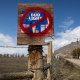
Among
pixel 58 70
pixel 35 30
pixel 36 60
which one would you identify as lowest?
pixel 58 70

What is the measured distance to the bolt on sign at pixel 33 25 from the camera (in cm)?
220

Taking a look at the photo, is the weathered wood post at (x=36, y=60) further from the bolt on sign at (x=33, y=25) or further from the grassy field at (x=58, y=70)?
the grassy field at (x=58, y=70)

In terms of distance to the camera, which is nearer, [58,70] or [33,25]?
[33,25]

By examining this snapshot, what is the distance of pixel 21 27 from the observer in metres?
2.20

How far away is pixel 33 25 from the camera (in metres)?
2.20

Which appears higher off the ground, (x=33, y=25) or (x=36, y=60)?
(x=33, y=25)

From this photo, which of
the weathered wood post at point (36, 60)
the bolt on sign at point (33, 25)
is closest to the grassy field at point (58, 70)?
the weathered wood post at point (36, 60)

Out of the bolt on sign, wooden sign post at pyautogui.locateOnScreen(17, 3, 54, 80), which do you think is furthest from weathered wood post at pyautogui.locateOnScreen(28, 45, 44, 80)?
the bolt on sign

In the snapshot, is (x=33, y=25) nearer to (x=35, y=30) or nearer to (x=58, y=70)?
(x=35, y=30)

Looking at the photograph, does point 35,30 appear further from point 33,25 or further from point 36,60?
point 36,60

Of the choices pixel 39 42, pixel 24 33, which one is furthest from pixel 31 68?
pixel 24 33

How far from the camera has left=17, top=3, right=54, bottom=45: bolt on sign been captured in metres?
2.20

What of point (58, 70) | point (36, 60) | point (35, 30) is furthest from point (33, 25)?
point (58, 70)

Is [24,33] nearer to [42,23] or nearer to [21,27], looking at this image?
[21,27]
